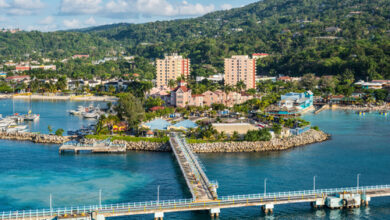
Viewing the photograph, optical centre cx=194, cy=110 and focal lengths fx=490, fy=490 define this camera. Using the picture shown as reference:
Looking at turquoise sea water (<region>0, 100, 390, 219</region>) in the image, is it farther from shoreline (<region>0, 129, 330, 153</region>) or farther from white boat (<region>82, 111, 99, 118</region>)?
white boat (<region>82, 111, 99, 118</region>)

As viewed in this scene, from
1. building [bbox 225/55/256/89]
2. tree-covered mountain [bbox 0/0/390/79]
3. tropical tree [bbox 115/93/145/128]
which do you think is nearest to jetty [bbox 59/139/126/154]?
tropical tree [bbox 115/93/145/128]

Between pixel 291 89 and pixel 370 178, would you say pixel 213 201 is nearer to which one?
pixel 370 178

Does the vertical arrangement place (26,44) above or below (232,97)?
above

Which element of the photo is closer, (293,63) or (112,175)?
(112,175)

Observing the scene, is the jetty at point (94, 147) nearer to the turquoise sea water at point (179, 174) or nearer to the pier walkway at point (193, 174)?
the turquoise sea water at point (179, 174)

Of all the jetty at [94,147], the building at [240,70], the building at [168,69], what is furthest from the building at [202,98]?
the jetty at [94,147]

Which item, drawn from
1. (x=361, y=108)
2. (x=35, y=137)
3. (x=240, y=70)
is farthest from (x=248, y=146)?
(x=240, y=70)

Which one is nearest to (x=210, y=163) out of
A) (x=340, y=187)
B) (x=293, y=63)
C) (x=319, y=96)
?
(x=340, y=187)
